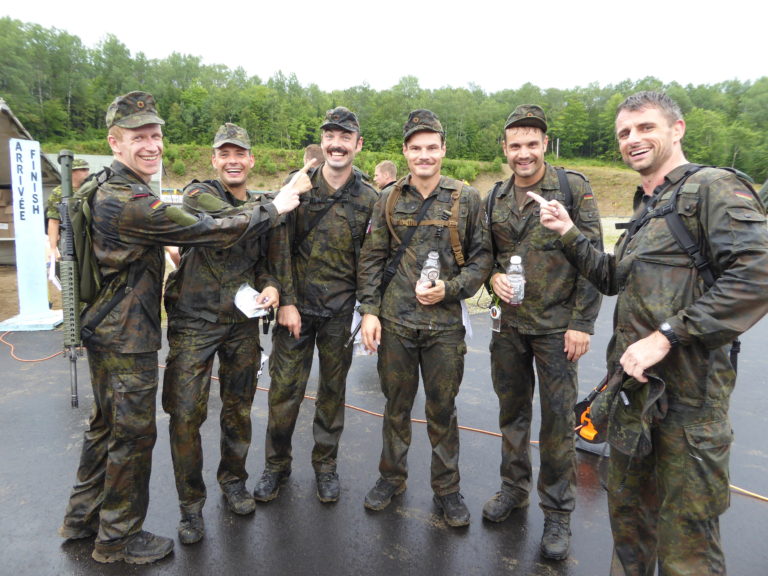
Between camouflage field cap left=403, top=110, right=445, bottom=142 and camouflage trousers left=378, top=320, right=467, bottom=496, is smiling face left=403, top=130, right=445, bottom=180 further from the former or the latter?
camouflage trousers left=378, top=320, right=467, bottom=496

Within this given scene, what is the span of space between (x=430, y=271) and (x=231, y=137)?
1699mm

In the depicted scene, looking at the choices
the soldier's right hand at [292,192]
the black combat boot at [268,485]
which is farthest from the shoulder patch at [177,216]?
the black combat boot at [268,485]

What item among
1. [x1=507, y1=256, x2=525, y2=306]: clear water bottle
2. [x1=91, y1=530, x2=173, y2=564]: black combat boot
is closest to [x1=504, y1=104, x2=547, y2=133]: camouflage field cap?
[x1=507, y1=256, x2=525, y2=306]: clear water bottle

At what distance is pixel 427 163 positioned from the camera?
331cm

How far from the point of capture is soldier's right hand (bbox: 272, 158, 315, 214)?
3.18 m

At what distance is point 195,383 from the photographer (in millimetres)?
3082

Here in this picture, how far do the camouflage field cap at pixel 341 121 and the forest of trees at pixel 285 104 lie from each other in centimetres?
6498

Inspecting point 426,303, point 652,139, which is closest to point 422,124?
point 426,303

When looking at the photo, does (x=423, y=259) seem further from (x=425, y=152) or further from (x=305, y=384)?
(x=305, y=384)

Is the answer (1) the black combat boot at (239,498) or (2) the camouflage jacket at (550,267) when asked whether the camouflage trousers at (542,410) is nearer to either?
(2) the camouflage jacket at (550,267)

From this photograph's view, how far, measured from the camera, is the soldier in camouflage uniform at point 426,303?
3.31 m

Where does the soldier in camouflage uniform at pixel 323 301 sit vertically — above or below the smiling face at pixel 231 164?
below

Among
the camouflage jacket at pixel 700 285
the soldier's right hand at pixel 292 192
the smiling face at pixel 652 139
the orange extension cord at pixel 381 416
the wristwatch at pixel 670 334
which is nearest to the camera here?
the camouflage jacket at pixel 700 285

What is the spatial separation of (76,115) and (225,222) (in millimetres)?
77532
